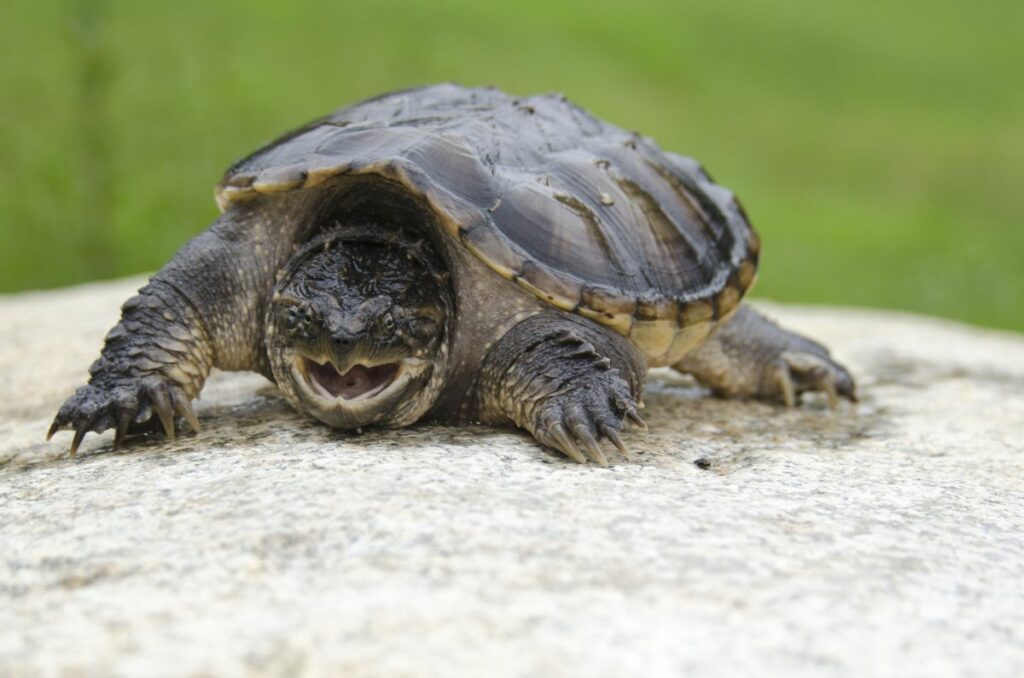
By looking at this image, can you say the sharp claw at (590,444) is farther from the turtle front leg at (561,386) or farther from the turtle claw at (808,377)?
the turtle claw at (808,377)

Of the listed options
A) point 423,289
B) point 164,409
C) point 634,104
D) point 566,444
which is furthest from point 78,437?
point 634,104

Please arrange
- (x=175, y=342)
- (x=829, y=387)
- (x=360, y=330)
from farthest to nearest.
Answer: (x=829, y=387)
(x=175, y=342)
(x=360, y=330)

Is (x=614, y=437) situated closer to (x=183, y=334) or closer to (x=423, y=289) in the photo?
(x=423, y=289)

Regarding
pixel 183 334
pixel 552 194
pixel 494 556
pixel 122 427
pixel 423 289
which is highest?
pixel 552 194

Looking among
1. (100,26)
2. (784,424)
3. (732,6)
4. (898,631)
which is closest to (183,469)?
(898,631)

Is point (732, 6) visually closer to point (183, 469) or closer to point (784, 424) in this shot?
point (784, 424)

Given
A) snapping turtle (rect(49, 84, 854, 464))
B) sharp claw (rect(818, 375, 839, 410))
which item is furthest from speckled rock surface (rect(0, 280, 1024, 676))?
sharp claw (rect(818, 375, 839, 410))
